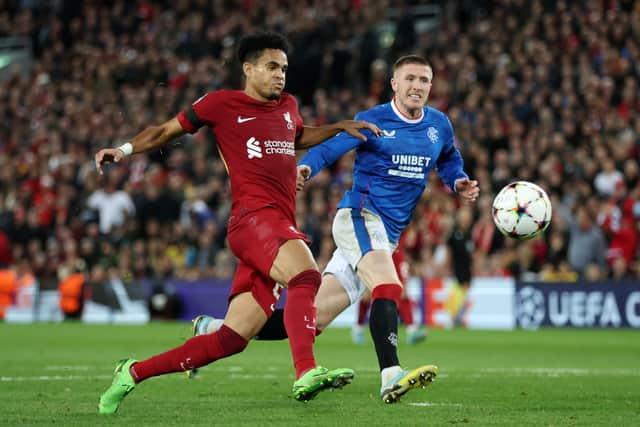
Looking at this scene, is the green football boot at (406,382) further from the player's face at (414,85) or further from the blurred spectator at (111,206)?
the blurred spectator at (111,206)

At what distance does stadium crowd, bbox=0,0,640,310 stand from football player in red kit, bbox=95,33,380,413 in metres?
12.2

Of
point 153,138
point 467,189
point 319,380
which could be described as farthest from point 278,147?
point 467,189

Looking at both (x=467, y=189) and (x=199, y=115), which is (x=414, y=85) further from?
(x=199, y=115)

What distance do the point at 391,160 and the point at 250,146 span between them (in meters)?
1.77

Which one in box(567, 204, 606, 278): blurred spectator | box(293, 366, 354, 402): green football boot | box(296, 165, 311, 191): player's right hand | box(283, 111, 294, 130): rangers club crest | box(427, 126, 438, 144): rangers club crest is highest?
box(283, 111, 294, 130): rangers club crest

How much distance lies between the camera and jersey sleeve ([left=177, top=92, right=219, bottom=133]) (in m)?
7.52

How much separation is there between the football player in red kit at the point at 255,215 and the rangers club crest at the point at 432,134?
1.62 metres

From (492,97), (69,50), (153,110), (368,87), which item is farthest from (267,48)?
(69,50)

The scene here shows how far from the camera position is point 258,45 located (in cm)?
768

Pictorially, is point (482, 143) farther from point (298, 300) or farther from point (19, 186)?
point (298, 300)

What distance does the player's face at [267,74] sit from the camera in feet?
25.1

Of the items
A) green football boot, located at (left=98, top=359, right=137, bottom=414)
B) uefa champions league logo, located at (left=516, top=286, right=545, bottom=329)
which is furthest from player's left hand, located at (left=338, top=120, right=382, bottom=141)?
uefa champions league logo, located at (left=516, top=286, right=545, bottom=329)

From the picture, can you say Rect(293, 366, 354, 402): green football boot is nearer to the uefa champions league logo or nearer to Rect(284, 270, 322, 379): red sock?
Rect(284, 270, 322, 379): red sock

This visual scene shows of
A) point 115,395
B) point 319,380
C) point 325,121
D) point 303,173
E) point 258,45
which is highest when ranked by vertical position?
point 258,45
